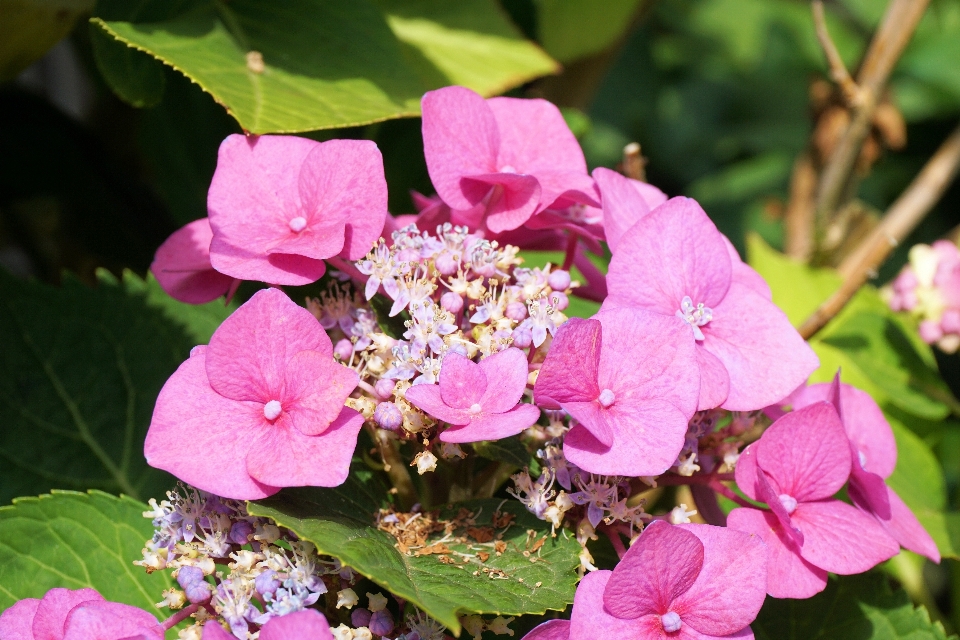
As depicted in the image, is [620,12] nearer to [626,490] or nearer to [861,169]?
[861,169]

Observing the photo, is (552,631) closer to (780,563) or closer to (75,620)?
(780,563)

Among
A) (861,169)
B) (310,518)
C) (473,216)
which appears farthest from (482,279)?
(861,169)

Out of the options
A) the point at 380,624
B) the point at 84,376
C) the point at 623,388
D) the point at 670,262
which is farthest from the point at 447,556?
the point at 84,376

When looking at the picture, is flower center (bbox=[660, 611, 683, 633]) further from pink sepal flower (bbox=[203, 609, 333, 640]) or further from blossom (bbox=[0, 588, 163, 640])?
blossom (bbox=[0, 588, 163, 640])

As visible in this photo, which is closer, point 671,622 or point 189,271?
point 671,622

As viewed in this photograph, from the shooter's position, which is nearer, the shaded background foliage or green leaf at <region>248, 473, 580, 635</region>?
green leaf at <region>248, 473, 580, 635</region>

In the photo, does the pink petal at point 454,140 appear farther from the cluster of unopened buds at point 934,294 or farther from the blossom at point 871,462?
the cluster of unopened buds at point 934,294

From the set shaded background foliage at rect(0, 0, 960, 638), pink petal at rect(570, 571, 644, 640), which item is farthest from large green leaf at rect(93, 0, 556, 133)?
pink petal at rect(570, 571, 644, 640)
